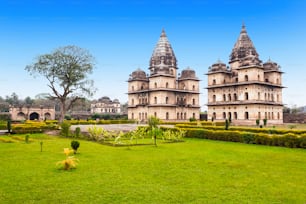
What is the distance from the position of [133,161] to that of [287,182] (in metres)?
5.64

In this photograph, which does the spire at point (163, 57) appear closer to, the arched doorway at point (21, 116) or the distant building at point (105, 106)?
the arched doorway at point (21, 116)

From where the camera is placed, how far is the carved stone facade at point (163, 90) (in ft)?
148

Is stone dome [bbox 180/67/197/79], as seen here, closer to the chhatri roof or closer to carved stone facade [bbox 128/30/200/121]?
carved stone facade [bbox 128/30/200/121]

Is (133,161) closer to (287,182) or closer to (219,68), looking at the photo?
(287,182)

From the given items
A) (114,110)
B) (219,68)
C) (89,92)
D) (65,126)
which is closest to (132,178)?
(65,126)

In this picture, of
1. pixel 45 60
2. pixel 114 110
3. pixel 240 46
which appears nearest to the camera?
pixel 45 60

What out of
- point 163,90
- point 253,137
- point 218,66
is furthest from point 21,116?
point 253,137

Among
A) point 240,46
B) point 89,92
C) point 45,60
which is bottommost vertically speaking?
point 89,92

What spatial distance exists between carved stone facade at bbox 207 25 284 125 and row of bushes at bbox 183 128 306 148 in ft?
60.0

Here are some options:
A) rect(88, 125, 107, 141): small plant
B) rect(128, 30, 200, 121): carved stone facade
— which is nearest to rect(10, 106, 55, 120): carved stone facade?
rect(128, 30, 200, 121): carved stone facade

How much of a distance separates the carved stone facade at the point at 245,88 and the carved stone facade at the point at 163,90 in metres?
4.86

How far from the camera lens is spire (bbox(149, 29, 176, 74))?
1802 inches

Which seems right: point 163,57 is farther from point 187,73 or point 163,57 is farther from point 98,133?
point 98,133

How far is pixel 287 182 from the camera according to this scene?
8.06 meters
